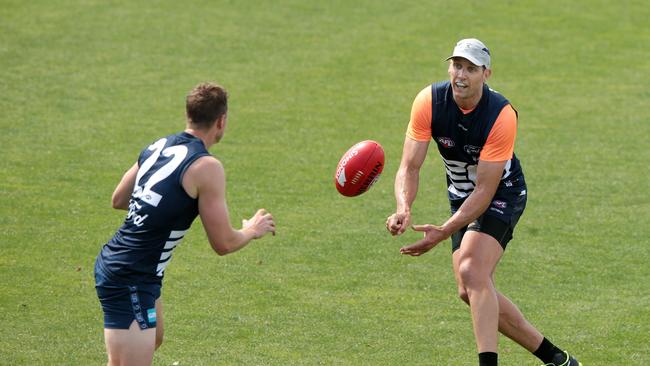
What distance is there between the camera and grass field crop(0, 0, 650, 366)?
9.43 metres

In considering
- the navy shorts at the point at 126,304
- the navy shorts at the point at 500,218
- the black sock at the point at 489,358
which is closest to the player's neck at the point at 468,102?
the navy shorts at the point at 500,218

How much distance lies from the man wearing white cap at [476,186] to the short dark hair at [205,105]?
193 centimetres

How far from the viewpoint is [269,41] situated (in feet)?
64.8

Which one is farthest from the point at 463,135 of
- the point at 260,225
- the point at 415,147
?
the point at 260,225

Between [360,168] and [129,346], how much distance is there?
2.94m

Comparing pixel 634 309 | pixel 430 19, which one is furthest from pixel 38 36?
pixel 634 309

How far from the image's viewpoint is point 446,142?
27.9 feet

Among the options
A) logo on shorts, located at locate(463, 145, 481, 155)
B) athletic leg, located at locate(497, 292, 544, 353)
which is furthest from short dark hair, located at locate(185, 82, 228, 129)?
athletic leg, located at locate(497, 292, 544, 353)

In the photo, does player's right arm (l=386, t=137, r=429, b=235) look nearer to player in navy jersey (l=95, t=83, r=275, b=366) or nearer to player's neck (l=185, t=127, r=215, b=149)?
player in navy jersey (l=95, t=83, r=275, b=366)

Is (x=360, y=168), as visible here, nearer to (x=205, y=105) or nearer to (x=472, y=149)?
(x=472, y=149)

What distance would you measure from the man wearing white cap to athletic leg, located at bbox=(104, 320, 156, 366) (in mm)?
2173

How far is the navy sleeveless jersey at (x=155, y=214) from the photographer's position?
6.54 metres

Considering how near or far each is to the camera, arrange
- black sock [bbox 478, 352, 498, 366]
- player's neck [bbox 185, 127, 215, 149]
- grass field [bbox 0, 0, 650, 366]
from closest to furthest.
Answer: player's neck [bbox 185, 127, 215, 149] → black sock [bbox 478, 352, 498, 366] → grass field [bbox 0, 0, 650, 366]

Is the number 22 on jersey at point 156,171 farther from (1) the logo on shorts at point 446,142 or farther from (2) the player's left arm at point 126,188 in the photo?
(1) the logo on shorts at point 446,142
